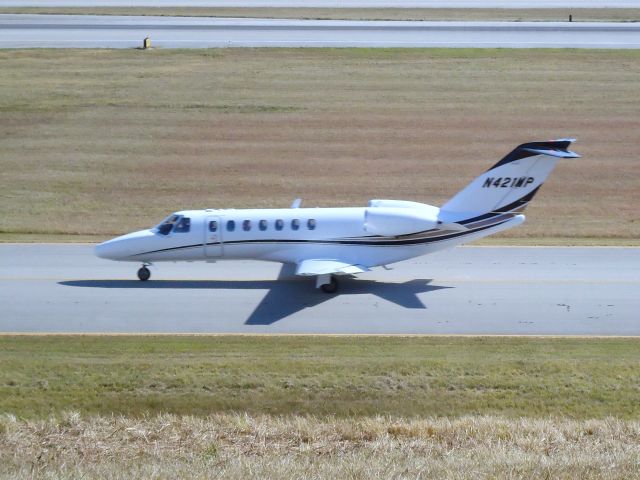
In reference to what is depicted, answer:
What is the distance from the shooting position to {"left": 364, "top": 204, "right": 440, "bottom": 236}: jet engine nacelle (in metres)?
25.3

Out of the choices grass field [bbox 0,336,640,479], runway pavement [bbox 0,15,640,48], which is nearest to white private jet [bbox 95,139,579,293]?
grass field [bbox 0,336,640,479]

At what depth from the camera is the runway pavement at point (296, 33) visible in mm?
63781

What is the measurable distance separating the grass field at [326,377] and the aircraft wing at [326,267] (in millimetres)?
3446

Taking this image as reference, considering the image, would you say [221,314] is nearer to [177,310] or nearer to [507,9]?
[177,310]

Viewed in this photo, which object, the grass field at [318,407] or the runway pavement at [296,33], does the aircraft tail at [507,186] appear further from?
the runway pavement at [296,33]

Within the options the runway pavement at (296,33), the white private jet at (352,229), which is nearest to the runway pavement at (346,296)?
the white private jet at (352,229)

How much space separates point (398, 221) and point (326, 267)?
2.13m

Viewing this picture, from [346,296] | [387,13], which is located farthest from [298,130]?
[387,13]

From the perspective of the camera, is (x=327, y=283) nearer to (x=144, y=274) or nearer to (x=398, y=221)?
(x=398, y=221)

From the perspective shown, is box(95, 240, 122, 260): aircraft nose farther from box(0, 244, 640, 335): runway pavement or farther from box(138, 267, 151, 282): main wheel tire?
box(138, 267, 151, 282): main wheel tire

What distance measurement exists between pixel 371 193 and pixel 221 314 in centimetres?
1600

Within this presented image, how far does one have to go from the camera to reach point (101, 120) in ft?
159

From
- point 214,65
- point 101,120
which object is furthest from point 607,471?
point 214,65

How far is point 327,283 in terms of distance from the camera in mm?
25094
